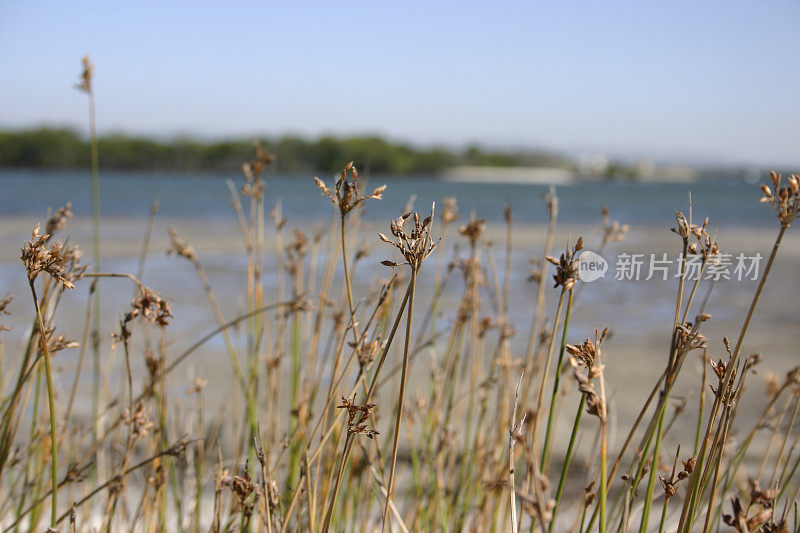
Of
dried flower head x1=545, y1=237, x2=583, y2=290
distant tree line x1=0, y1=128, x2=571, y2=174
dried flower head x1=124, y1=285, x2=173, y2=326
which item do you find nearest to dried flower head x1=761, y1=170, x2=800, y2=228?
dried flower head x1=545, y1=237, x2=583, y2=290

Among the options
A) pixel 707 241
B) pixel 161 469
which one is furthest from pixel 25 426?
pixel 707 241

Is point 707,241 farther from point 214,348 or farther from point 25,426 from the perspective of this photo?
point 214,348

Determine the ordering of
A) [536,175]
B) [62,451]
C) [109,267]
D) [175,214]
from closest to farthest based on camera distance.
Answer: [62,451] → [109,267] → [175,214] → [536,175]

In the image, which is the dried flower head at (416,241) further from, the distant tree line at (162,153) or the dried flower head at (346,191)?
the distant tree line at (162,153)

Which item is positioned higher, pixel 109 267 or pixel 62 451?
pixel 62 451

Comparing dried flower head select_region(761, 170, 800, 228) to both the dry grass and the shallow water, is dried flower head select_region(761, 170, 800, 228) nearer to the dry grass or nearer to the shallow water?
the dry grass

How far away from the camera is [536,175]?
83750mm

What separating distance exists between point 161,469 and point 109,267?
9.28 m

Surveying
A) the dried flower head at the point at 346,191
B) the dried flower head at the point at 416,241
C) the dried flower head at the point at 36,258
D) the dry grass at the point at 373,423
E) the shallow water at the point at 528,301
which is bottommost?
the shallow water at the point at 528,301

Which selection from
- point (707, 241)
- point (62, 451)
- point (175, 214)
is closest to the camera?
point (707, 241)

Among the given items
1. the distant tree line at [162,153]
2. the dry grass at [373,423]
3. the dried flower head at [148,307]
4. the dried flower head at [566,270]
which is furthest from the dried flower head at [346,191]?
the distant tree line at [162,153]

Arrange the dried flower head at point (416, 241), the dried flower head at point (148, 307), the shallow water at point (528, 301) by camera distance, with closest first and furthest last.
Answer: the dried flower head at point (416, 241) < the dried flower head at point (148, 307) < the shallow water at point (528, 301)

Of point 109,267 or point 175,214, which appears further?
point 175,214

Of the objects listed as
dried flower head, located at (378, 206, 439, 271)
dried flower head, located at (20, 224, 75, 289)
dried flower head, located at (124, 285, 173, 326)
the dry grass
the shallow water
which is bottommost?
the shallow water
